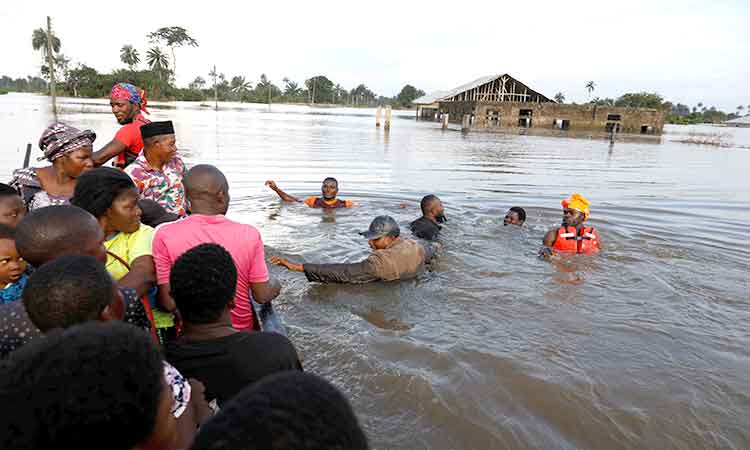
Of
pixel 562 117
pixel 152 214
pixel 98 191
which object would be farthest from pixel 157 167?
pixel 562 117

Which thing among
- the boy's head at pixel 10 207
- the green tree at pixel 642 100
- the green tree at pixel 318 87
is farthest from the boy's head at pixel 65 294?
the green tree at pixel 318 87

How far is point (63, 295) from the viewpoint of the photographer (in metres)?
1.56

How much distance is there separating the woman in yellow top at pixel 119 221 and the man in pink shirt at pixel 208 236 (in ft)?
0.29

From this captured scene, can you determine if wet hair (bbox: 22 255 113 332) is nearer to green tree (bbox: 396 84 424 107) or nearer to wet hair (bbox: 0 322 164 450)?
wet hair (bbox: 0 322 164 450)

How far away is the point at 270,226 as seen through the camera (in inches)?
313

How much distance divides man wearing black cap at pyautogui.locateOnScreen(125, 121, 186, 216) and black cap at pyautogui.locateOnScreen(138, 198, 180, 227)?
23 cm

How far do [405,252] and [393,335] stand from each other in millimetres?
1258

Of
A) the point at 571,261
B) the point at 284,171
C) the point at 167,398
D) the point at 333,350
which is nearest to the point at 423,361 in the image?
the point at 333,350

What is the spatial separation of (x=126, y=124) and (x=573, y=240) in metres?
5.84

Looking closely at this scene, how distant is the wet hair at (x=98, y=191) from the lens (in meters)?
2.49

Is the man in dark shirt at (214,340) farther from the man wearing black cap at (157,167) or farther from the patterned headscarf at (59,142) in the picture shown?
the man wearing black cap at (157,167)

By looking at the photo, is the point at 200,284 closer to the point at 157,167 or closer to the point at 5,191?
the point at 5,191

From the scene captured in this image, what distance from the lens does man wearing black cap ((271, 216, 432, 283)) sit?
516 centimetres

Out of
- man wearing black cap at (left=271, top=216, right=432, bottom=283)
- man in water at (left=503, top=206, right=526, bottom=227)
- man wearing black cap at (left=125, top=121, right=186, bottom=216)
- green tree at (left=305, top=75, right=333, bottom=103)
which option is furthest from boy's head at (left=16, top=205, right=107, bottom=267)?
green tree at (left=305, top=75, right=333, bottom=103)
